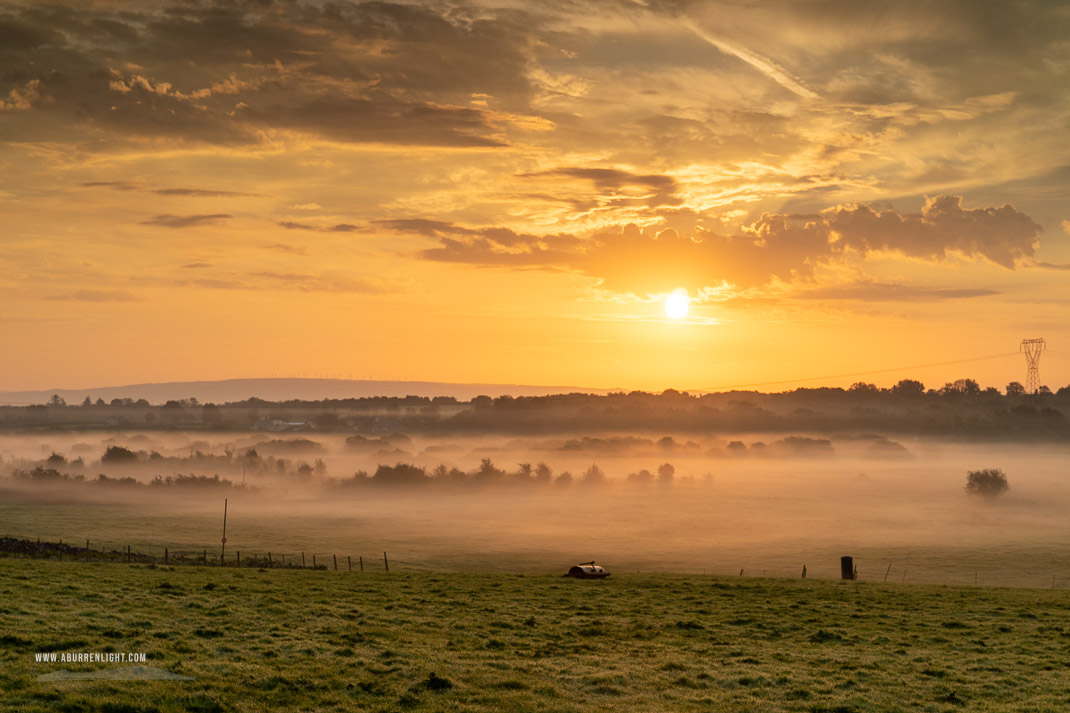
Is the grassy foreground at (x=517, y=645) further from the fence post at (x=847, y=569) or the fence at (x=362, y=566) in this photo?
the fence at (x=362, y=566)

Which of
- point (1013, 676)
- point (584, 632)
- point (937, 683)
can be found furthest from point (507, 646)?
point (1013, 676)

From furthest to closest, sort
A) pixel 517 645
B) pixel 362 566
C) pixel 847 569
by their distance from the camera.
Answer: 1. pixel 362 566
2. pixel 847 569
3. pixel 517 645

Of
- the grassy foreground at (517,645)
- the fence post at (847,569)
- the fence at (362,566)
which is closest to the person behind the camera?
the grassy foreground at (517,645)

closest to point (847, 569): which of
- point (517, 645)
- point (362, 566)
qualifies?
point (362, 566)

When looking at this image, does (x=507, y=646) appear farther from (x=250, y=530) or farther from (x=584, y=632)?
(x=250, y=530)

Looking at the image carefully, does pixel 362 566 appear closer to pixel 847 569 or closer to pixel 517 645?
pixel 847 569

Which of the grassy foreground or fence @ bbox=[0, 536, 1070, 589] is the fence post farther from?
the grassy foreground

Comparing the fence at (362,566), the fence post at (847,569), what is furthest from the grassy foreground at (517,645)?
the fence at (362,566)

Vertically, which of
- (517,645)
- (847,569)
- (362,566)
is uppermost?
(517,645)

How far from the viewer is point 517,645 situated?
34000mm

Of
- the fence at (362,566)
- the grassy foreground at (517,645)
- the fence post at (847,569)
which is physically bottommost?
the fence at (362,566)

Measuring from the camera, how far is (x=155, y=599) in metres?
39.6

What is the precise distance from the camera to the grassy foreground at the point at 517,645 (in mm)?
25375

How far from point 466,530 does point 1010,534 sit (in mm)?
112659
